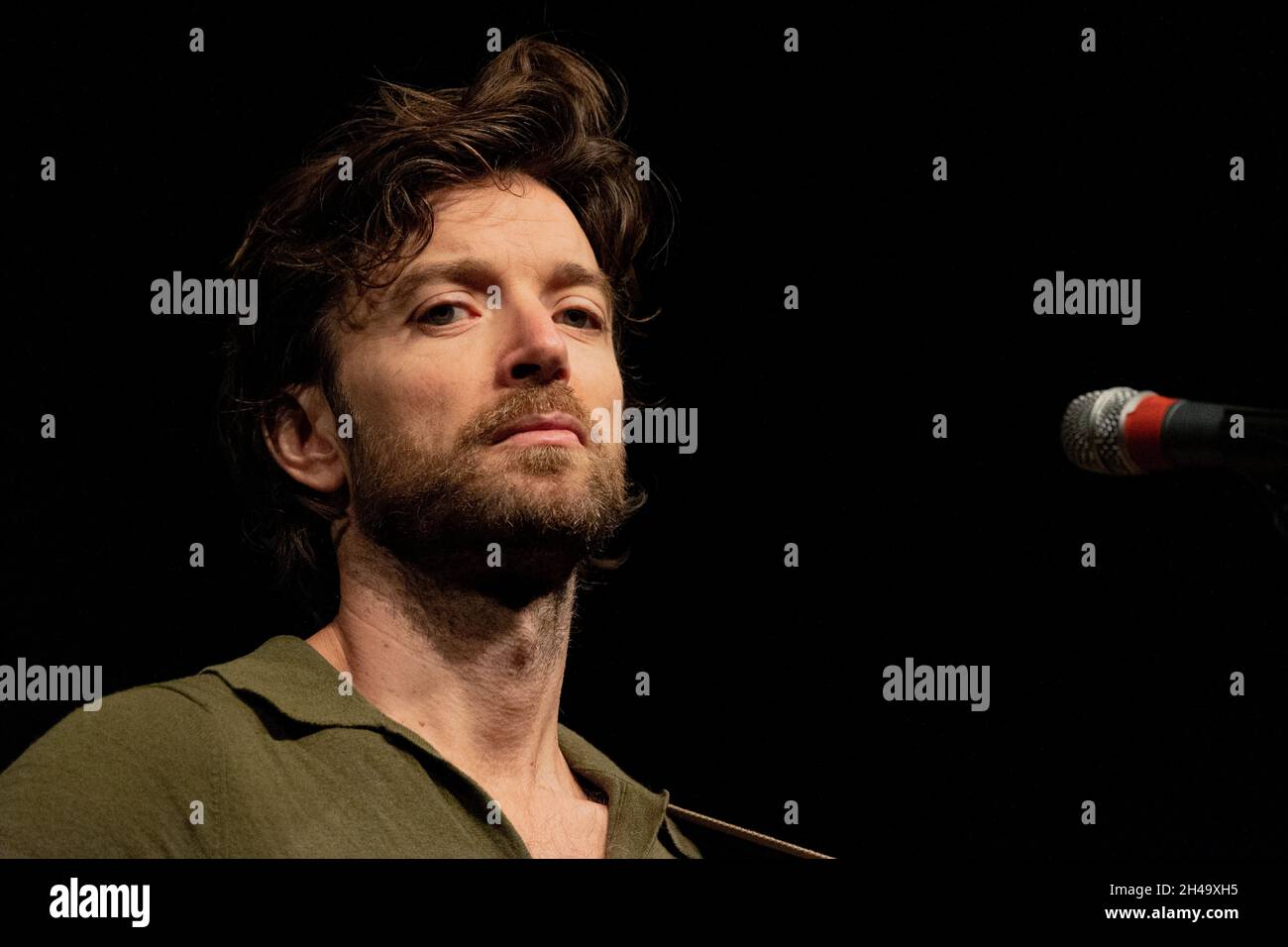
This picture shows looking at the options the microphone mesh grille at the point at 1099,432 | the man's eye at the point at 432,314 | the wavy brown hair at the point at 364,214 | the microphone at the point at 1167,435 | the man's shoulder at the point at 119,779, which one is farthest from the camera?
the wavy brown hair at the point at 364,214

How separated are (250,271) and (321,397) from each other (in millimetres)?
349

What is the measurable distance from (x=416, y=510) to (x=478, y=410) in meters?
0.22

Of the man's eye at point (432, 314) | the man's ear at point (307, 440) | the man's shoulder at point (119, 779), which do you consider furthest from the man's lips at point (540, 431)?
the man's shoulder at point (119, 779)

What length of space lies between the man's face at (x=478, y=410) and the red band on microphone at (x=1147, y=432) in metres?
1.16

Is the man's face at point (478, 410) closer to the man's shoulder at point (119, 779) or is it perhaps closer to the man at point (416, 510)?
the man at point (416, 510)

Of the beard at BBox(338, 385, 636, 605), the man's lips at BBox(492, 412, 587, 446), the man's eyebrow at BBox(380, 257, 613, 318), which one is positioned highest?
the man's eyebrow at BBox(380, 257, 613, 318)

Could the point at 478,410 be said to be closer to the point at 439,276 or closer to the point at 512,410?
the point at 512,410

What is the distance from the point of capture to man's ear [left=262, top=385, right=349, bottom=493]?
2.78m

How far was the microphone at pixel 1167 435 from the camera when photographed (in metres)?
1.50

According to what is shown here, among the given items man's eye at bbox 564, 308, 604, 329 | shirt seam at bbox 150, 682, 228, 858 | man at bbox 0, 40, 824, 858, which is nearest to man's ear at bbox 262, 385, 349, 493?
man at bbox 0, 40, 824, 858

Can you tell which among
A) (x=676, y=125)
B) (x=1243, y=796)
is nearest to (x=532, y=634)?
(x=676, y=125)

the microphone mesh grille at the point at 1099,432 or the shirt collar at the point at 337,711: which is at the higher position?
the microphone mesh grille at the point at 1099,432

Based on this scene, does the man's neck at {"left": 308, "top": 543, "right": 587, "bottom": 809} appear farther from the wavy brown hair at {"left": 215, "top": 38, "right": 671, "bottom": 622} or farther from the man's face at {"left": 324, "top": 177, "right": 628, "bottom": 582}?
the wavy brown hair at {"left": 215, "top": 38, "right": 671, "bottom": 622}

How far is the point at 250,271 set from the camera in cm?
292
